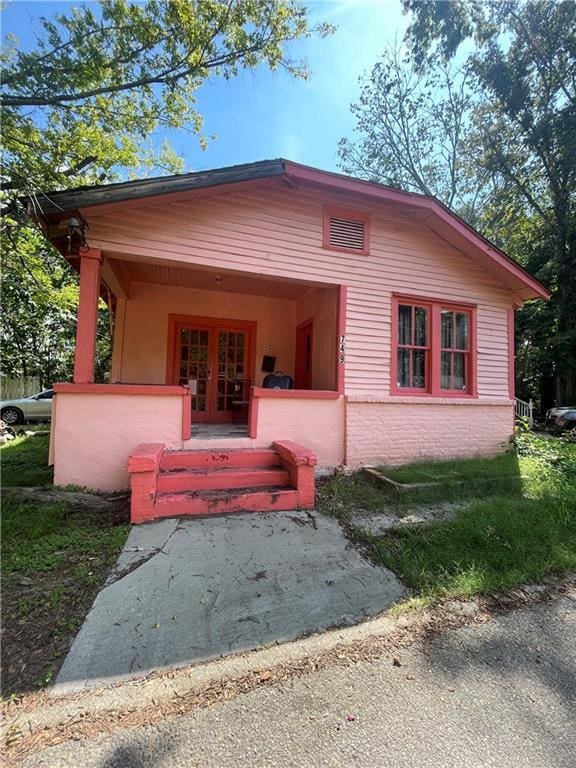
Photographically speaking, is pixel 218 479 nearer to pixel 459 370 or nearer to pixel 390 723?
pixel 390 723

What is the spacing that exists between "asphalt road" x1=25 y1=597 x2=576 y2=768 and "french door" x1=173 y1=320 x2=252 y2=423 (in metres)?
6.07

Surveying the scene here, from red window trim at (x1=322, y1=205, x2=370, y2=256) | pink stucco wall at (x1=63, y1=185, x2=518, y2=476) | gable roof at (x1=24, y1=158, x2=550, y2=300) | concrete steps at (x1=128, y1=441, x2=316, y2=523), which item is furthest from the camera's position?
red window trim at (x1=322, y1=205, x2=370, y2=256)

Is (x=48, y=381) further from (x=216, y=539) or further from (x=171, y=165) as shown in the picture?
(x=216, y=539)

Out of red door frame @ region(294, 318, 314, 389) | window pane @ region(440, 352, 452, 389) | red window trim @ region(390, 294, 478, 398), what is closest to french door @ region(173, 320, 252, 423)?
red door frame @ region(294, 318, 314, 389)

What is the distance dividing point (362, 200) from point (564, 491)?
5219 millimetres

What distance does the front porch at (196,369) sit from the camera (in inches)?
179

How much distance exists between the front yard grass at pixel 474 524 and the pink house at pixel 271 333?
2.19ft

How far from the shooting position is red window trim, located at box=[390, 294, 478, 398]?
238 inches

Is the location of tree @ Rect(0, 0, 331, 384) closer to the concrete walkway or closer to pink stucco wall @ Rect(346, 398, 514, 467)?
the concrete walkway

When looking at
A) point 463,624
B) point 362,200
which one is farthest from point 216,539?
point 362,200

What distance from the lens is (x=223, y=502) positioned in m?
3.88

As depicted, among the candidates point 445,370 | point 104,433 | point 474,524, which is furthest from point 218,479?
point 445,370

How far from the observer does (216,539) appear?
3314mm

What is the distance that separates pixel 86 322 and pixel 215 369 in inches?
133
